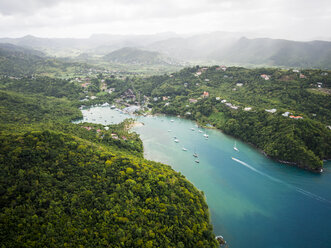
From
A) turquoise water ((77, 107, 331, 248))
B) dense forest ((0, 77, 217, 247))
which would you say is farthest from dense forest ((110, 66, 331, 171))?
dense forest ((0, 77, 217, 247))

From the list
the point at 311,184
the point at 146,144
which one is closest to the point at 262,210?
the point at 311,184

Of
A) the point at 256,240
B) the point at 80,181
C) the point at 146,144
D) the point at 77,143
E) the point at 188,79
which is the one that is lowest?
the point at 256,240

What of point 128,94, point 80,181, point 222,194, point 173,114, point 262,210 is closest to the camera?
point 80,181

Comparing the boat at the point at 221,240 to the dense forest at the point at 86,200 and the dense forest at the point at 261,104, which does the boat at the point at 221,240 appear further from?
the dense forest at the point at 261,104

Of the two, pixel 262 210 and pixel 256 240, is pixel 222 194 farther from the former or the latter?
pixel 256 240

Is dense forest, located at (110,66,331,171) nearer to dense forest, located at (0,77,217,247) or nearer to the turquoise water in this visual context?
the turquoise water

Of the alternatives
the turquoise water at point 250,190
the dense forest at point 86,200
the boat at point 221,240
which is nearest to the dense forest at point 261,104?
the turquoise water at point 250,190
